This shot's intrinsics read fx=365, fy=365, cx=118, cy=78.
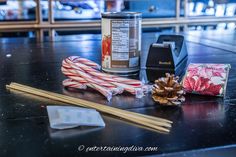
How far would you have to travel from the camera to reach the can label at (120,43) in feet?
3.10

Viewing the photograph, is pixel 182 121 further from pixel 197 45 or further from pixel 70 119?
pixel 197 45

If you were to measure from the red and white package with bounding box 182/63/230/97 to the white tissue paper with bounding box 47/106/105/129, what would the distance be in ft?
0.77

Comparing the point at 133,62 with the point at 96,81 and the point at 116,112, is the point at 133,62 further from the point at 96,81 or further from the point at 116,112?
the point at 116,112

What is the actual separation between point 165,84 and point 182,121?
4.2 inches

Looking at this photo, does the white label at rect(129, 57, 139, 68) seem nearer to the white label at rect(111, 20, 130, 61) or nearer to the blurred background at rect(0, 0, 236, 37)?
the white label at rect(111, 20, 130, 61)

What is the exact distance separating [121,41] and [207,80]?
0.27 m

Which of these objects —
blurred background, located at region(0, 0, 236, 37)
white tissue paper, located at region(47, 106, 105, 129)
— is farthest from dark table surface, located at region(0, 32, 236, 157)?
blurred background, located at region(0, 0, 236, 37)

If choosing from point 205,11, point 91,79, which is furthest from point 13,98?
point 205,11

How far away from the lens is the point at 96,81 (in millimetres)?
827

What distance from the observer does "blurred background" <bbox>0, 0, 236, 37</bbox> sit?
3348 millimetres

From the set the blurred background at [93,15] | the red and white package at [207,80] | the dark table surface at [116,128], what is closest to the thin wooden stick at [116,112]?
the dark table surface at [116,128]

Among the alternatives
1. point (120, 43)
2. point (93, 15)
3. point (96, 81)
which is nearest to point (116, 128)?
point (96, 81)

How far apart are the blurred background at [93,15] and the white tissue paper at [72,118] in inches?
106

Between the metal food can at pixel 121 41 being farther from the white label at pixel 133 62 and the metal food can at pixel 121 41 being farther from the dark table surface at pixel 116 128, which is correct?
the dark table surface at pixel 116 128
